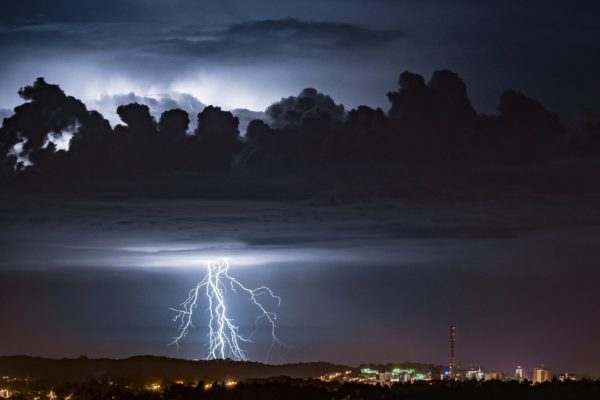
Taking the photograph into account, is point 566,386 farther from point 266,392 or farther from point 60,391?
point 60,391

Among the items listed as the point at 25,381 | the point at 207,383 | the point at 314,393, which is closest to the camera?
the point at 314,393

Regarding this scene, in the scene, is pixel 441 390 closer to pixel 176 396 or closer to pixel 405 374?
pixel 176 396

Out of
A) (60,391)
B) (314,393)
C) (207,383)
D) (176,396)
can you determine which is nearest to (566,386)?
(314,393)

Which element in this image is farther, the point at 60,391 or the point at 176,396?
the point at 60,391

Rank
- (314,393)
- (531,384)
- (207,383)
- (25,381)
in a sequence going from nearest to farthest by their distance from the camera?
(531,384) < (314,393) < (207,383) < (25,381)

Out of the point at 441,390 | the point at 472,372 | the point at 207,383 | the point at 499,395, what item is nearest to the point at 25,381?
the point at 207,383

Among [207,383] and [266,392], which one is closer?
[266,392]

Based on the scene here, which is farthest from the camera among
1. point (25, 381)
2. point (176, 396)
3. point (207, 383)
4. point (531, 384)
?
point (25, 381)

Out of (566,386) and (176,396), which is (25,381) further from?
(566,386)

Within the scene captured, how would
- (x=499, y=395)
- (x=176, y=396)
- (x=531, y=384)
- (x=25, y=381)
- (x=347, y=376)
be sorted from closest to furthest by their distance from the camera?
(x=499, y=395), (x=531, y=384), (x=176, y=396), (x=347, y=376), (x=25, y=381)
